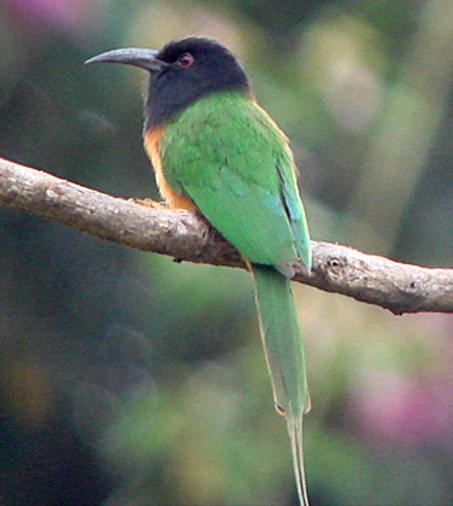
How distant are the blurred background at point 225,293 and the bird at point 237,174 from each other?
1.08ft

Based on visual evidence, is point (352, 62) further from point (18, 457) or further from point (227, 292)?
point (18, 457)

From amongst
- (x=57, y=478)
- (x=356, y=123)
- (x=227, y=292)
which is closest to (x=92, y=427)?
(x=57, y=478)

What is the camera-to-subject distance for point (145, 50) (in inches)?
132

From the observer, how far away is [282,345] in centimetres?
245

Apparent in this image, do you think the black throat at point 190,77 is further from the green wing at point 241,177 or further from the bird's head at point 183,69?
the green wing at point 241,177

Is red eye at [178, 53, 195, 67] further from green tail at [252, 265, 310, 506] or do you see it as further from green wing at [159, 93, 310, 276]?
green tail at [252, 265, 310, 506]

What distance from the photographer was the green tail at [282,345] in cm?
238

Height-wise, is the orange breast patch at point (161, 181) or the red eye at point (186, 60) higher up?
the red eye at point (186, 60)

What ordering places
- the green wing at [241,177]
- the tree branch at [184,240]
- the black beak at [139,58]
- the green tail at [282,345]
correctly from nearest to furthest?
the tree branch at [184,240], the green tail at [282,345], the green wing at [241,177], the black beak at [139,58]

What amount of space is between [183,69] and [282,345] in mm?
1230

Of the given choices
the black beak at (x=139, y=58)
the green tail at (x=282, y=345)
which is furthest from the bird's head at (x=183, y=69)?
the green tail at (x=282, y=345)

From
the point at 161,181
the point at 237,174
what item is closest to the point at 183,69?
the point at 161,181

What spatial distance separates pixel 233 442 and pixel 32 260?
3.45ft

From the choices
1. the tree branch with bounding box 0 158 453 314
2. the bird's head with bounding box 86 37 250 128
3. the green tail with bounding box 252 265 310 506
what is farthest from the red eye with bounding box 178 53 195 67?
the green tail with bounding box 252 265 310 506
